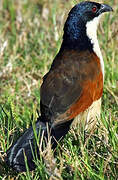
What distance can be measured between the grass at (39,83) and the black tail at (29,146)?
0.06 m

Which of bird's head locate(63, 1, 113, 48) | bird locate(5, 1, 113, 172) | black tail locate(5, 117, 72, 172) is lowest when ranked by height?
black tail locate(5, 117, 72, 172)

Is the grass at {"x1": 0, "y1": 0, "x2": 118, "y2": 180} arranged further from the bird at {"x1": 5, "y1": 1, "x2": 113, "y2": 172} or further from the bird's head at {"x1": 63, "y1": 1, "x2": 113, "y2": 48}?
the bird's head at {"x1": 63, "y1": 1, "x2": 113, "y2": 48}

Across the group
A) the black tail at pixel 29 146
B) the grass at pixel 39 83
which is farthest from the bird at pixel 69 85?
the grass at pixel 39 83

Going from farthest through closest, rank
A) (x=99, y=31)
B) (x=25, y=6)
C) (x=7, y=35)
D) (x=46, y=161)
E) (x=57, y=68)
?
(x=25, y=6) → (x=7, y=35) → (x=99, y=31) → (x=57, y=68) → (x=46, y=161)

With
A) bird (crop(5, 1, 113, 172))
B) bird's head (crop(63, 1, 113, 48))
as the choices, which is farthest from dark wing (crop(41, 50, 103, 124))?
bird's head (crop(63, 1, 113, 48))

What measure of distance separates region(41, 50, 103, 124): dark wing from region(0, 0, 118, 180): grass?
0.18 meters

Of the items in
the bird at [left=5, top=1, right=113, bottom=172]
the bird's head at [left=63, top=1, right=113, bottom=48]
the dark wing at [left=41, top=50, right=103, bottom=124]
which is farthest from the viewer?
the bird's head at [left=63, top=1, right=113, bottom=48]

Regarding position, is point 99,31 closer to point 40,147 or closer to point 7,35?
point 7,35

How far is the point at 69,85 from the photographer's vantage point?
2.73m

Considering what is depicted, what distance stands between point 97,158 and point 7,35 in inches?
108

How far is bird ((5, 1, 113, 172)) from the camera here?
2.56m

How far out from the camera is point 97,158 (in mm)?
2609

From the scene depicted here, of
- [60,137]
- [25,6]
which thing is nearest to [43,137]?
[60,137]

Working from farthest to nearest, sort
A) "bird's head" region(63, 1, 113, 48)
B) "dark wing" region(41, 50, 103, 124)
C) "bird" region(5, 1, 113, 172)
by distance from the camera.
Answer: "bird's head" region(63, 1, 113, 48) → "dark wing" region(41, 50, 103, 124) → "bird" region(5, 1, 113, 172)
